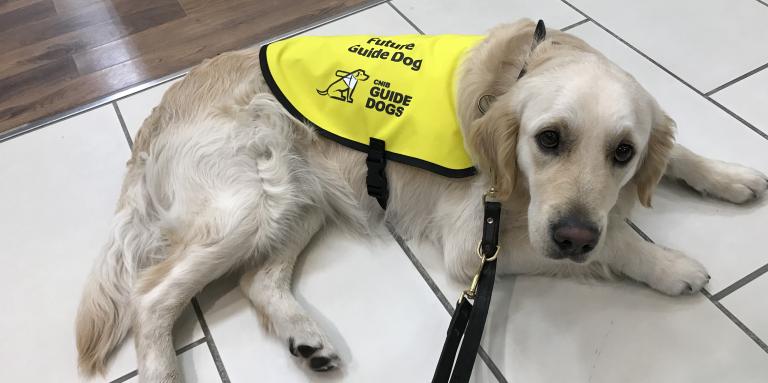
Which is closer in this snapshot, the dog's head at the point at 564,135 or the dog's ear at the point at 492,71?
the dog's head at the point at 564,135

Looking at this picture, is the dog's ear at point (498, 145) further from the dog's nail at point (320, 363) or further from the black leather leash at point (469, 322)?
the dog's nail at point (320, 363)

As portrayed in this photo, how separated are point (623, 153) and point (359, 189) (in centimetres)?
86

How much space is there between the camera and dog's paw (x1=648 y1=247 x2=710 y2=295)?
5.51 ft

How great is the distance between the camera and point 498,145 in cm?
151

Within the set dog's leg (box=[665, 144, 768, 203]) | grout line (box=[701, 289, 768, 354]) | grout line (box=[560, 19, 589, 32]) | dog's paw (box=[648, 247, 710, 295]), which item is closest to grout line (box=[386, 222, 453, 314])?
dog's paw (box=[648, 247, 710, 295])

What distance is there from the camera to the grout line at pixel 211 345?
172cm

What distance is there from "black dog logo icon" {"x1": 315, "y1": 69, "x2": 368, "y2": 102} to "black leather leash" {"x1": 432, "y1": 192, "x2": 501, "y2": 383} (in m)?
0.57

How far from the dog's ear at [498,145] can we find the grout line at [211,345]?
3.10 ft

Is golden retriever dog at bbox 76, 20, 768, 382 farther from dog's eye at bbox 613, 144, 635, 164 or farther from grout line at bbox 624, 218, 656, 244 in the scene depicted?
grout line at bbox 624, 218, 656, 244

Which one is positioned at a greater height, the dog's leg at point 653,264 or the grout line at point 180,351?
the dog's leg at point 653,264

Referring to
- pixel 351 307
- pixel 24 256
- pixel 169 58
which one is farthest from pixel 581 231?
pixel 169 58

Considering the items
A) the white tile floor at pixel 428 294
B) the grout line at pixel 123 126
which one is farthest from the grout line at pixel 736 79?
the grout line at pixel 123 126

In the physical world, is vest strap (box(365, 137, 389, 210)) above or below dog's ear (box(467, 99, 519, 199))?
below

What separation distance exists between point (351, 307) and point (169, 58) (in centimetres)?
162
